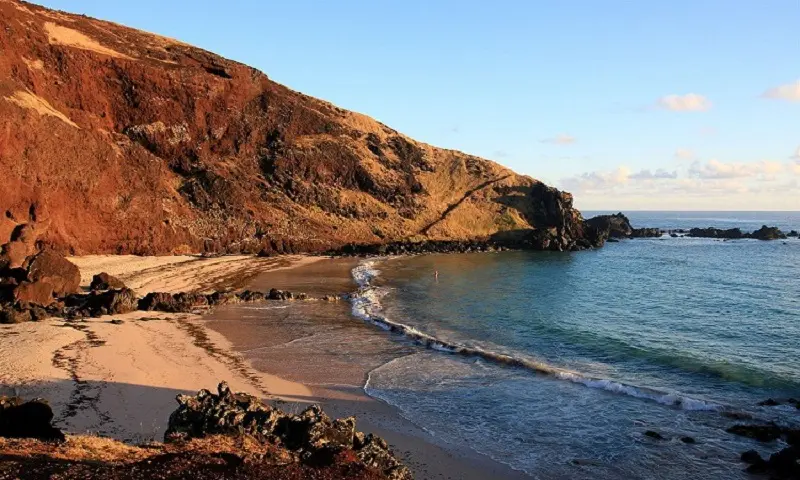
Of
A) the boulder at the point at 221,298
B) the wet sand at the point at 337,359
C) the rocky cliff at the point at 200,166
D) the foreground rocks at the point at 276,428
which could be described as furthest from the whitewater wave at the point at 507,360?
the rocky cliff at the point at 200,166

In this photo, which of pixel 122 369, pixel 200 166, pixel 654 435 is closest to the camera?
pixel 654 435

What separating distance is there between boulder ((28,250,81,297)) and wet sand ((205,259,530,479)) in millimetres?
9816

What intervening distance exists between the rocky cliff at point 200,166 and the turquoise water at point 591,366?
25828mm

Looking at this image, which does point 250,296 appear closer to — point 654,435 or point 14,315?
point 14,315

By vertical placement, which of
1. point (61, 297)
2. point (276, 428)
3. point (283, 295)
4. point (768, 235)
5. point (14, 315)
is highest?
point (768, 235)

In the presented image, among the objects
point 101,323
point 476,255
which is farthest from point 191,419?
point 476,255

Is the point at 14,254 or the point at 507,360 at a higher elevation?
the point at 14,254

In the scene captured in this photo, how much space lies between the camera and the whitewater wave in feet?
71.8

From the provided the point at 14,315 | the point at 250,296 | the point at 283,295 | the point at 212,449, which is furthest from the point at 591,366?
the point at 14,315

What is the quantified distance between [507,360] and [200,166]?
60386 mm

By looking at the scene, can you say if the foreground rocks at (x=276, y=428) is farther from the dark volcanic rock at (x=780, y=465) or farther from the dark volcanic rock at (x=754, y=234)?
the dark volcanic rock at (x=754, y=234)

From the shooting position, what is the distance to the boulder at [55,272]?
3541 cm

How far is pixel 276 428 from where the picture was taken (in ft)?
47.1

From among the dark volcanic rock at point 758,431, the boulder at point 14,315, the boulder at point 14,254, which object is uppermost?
the boulder at point 14,254
